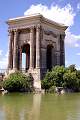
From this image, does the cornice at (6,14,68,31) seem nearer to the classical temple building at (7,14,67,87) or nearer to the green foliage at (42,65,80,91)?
the classical temple building at (7,14,67,87)

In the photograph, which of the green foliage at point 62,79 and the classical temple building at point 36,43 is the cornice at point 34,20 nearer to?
the classical temple building at point 36,43

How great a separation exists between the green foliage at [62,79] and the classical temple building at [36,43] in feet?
9.18

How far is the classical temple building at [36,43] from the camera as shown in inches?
2682

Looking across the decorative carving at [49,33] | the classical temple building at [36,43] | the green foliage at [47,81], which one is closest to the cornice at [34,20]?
the classical temple building at [36,43]

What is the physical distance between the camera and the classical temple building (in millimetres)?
68125

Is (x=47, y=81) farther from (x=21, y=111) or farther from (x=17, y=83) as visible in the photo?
(x=21, y=111)

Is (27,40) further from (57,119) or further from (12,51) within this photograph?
(57,119)

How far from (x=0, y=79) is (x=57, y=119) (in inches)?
1922

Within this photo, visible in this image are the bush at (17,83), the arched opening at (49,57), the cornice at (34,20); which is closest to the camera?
the bush at (17,83)

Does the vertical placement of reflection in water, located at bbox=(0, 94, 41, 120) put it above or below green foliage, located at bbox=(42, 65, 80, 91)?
below

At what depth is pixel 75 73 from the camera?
61.8 m

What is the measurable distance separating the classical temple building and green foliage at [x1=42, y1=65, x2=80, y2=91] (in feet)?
9.18

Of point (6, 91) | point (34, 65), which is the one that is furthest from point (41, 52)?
point (6, 91)

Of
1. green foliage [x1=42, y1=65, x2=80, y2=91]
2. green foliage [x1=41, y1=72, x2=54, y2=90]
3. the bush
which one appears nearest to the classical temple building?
green foliage [x1=41, y1=72, x2=54, y2=90]
